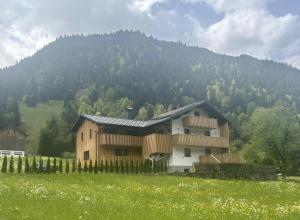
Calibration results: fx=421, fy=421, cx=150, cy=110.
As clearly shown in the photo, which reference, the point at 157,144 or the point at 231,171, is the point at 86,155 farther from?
the point at 231,171

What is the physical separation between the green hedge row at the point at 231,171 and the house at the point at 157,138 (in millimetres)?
8960

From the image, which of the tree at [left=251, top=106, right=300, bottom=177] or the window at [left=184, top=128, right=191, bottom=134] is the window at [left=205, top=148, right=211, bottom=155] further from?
the tree at [left=251, top=106, right=300, bottom=177]

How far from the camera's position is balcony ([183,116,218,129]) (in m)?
57.5

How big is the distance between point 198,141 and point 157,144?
6423 millimetres

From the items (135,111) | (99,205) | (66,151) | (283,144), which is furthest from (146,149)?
(135,111)

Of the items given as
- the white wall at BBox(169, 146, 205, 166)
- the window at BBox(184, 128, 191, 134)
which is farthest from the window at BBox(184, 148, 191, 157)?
the window at BBox(184, 128, 191, 134)

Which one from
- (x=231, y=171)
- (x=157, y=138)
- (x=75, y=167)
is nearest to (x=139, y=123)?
(x=157, y=138)

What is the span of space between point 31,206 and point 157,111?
143m

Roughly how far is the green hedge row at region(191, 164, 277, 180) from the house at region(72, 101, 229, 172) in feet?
29.4

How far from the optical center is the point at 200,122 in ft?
193

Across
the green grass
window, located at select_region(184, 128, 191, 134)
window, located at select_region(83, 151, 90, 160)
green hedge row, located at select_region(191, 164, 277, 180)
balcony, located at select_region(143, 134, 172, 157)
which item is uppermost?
the green grass

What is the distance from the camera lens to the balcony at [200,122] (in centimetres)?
5753

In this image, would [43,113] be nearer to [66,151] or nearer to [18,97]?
[18,97]

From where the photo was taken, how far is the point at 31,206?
1609 centimetres
